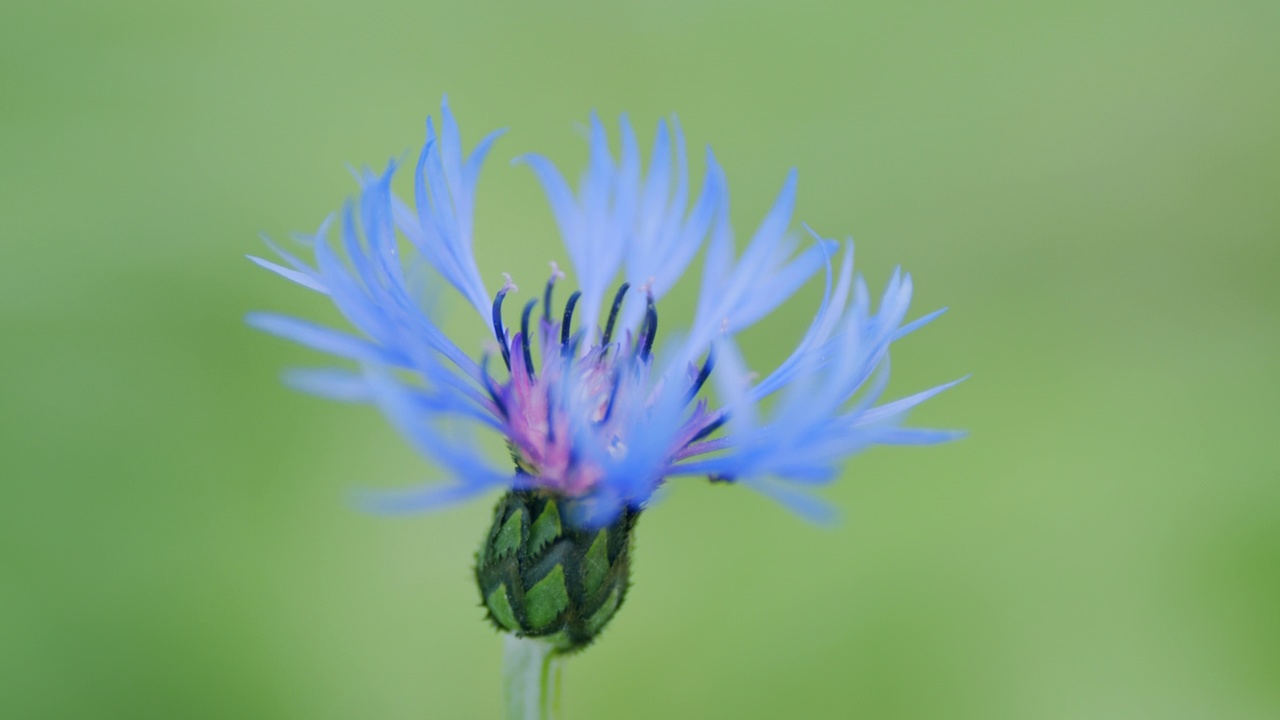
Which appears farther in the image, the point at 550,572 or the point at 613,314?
the point at 613,314

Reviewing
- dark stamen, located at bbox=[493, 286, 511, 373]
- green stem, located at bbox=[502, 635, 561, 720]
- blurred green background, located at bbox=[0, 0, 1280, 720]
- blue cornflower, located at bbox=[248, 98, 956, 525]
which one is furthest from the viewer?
blurred green background, located at bbox=[0, 0, 1280, 720]

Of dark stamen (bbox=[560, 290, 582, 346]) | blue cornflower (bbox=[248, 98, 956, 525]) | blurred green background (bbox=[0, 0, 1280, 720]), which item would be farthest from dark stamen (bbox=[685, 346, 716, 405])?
blurred green background (bbox=[0, 0, 1280, 720])

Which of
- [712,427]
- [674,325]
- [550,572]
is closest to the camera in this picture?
[550,572]

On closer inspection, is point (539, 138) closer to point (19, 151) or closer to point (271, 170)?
point (271, 170)

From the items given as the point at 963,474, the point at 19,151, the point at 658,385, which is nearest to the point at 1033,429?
the point at 963,474

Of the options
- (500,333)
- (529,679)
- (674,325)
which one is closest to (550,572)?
(529,679)

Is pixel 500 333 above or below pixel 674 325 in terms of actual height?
below

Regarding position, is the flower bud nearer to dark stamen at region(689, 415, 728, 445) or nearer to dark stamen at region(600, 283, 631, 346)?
dark stamen at region(689, 415, 728, 445)

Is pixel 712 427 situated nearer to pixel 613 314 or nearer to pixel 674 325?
pixel 613 314
